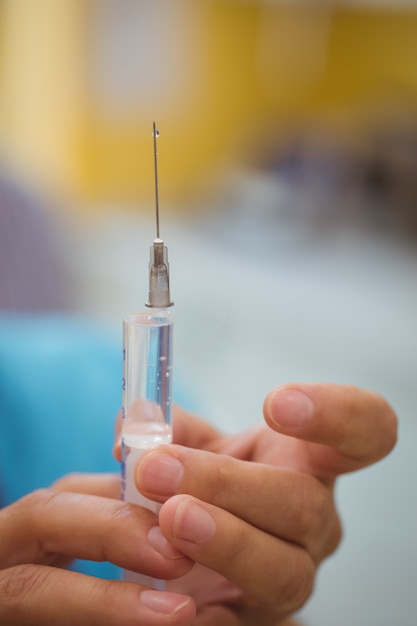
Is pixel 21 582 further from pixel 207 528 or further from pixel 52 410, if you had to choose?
pixel 52 410

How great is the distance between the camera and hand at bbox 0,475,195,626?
33 centimetres

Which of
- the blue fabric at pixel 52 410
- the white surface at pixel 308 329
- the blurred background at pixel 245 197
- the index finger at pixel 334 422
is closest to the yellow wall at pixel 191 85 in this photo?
the blurred background at pixel 245 197

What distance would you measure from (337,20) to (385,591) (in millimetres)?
1150

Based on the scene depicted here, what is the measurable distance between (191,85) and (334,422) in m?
1.56

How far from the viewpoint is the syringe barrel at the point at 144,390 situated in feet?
1.14

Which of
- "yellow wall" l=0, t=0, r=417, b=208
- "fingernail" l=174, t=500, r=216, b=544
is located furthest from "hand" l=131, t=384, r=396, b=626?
"yellow wall" l=0, t=0, r=417, b=208

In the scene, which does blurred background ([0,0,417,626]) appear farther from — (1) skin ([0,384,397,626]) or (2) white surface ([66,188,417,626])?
(1) skin ([0,384,397,626])

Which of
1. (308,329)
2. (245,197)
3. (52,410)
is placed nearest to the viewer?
(52,410)

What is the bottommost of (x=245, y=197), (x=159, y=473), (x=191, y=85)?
(x=159, y=473)

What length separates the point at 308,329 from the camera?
135cm

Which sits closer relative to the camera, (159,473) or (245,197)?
(159,473)

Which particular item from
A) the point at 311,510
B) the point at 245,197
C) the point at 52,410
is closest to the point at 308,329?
the point at 245,197

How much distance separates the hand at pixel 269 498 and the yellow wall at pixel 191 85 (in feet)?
3.71

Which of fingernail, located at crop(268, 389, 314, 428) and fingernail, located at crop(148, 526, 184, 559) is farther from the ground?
fingernail, located at crop(268, 389, 314, 428)
